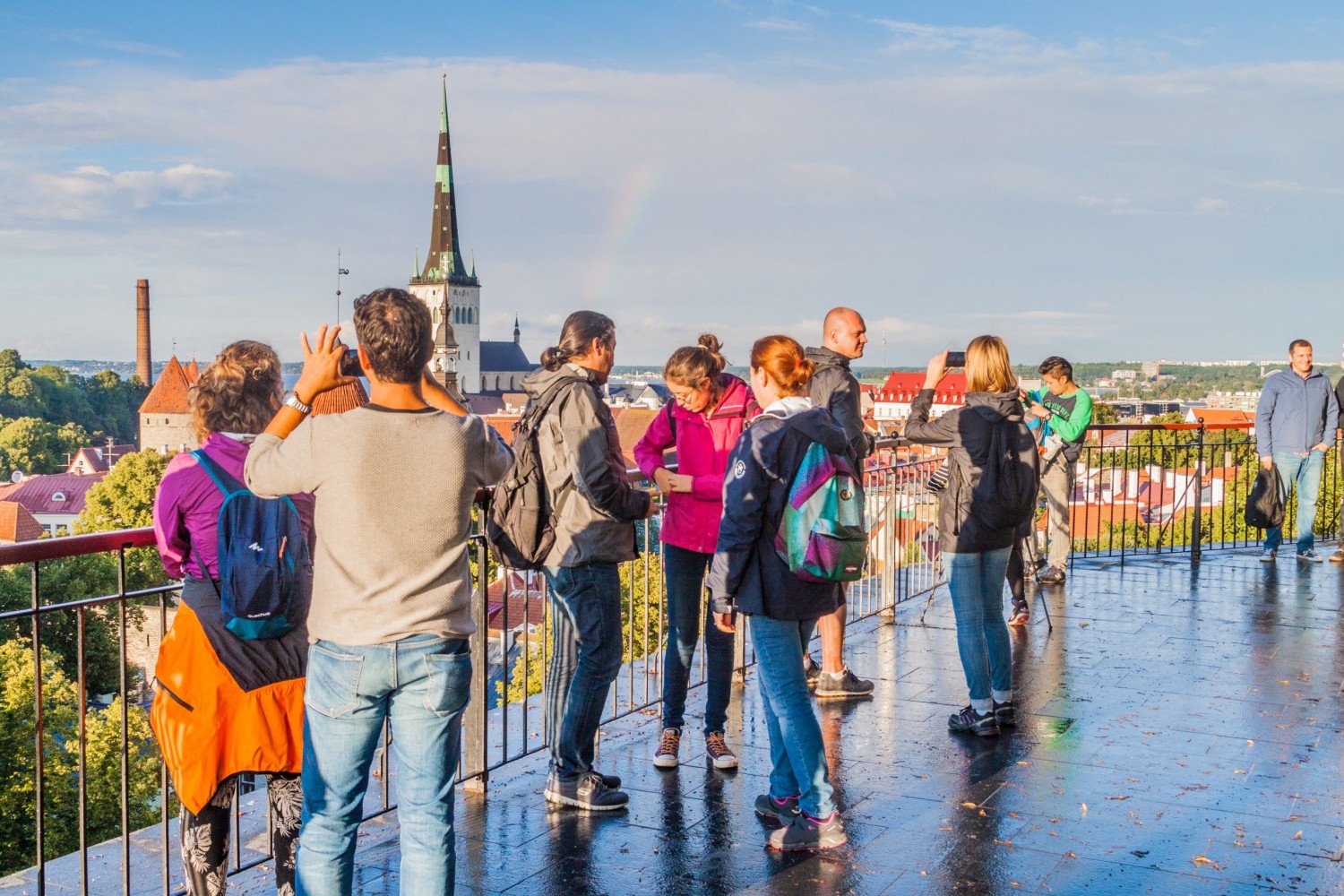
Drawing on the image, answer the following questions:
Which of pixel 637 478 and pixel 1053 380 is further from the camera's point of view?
pixel 1053 380

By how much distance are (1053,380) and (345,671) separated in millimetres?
7691

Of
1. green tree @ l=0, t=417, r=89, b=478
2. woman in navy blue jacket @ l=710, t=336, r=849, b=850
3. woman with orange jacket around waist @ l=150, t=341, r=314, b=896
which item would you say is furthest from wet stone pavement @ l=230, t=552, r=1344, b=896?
green tree @ l=0, t=417, r=89, b=478

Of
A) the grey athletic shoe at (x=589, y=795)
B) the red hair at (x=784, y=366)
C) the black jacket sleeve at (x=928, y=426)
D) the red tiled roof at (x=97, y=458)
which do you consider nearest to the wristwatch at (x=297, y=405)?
the red hair at (x=784, y=366)

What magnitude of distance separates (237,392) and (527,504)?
1.38m

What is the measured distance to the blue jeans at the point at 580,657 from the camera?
4719mm

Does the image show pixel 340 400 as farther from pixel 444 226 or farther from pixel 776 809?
pixel 444 226

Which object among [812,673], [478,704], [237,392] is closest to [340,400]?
[237,392]

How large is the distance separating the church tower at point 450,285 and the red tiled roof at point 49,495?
4505cm

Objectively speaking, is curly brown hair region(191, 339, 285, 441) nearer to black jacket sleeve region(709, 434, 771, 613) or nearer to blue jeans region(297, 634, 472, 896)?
blue jeans region(297, 634, 472, 896)

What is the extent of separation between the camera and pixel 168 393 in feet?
414

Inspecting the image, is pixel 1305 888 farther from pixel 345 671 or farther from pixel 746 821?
pixel 345 671

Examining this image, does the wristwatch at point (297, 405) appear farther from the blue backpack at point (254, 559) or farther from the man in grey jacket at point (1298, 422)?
the man in grey jacket at point (1298, 422)

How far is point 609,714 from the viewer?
663cm

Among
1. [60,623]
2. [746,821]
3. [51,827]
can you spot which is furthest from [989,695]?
[60,623]
